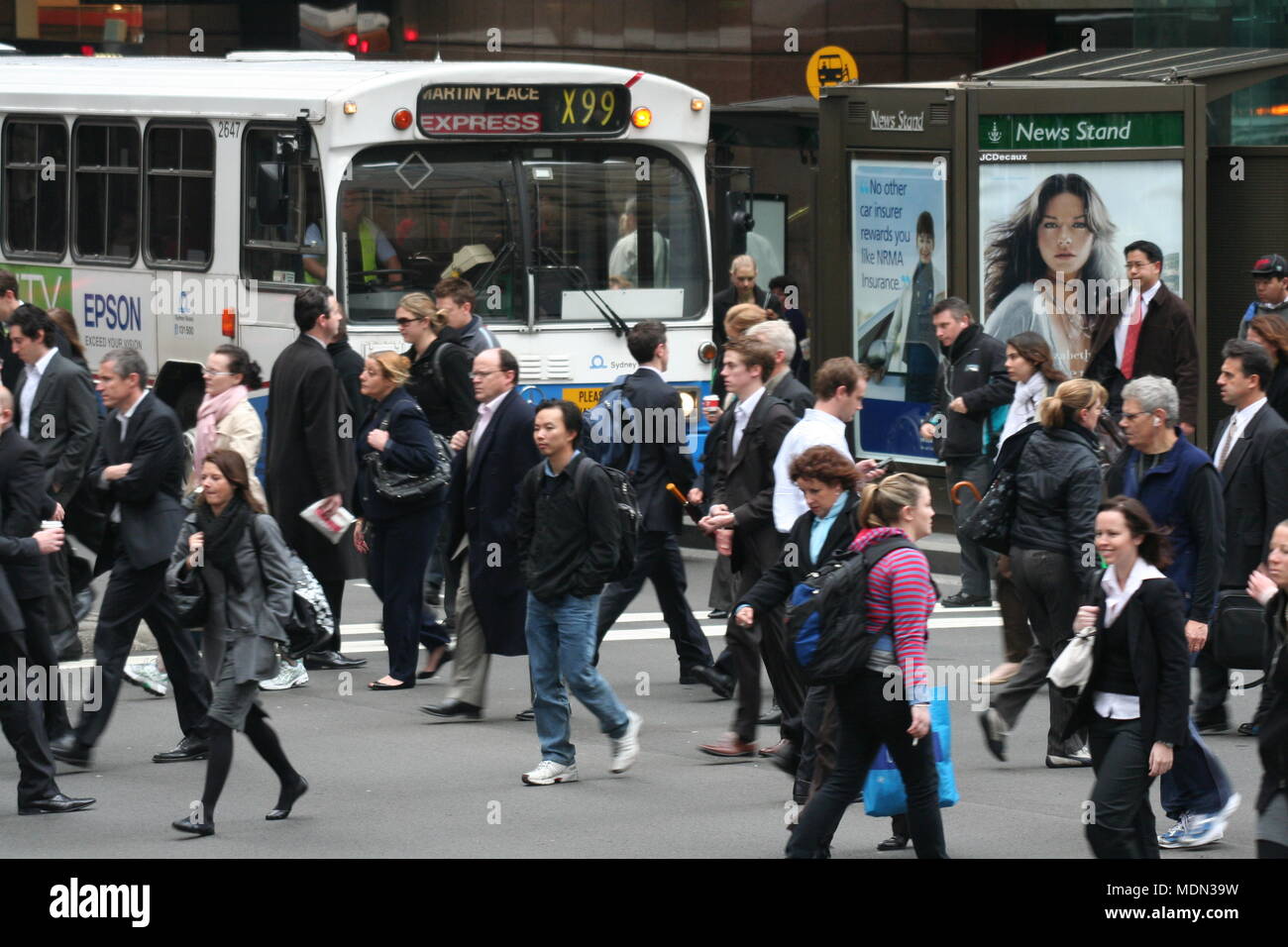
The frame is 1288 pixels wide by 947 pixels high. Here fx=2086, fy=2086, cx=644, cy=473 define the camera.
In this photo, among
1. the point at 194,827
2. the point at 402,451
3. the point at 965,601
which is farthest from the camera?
the point at 965,601

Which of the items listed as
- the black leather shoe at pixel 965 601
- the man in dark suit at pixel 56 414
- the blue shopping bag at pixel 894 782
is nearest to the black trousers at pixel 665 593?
the black leather shoe at pixel 965 601

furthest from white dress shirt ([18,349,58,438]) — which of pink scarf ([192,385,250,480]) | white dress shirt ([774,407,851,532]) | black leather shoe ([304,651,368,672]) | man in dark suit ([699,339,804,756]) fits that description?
white dress shirt ([774,407,851,532])

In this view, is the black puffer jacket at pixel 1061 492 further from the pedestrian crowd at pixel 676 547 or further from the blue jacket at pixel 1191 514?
the blue jacket at pixel 1191 514

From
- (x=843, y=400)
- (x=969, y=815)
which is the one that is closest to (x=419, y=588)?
(x=843, y=400)

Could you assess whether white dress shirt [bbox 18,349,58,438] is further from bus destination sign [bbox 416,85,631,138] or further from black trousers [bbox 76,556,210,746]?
bus destination sign [bbox 416,85,631,138]

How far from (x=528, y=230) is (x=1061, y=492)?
575 cm

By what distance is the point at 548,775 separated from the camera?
8828 mm

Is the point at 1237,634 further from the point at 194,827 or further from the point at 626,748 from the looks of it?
the point at 194,827

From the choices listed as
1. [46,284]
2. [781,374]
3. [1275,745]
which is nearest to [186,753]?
[781,374]

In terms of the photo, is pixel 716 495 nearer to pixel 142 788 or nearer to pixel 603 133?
pixel 142 788

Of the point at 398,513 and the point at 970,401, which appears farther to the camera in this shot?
the point at 970,401

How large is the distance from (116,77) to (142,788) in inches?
329

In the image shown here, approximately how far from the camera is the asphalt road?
7879 millimetres

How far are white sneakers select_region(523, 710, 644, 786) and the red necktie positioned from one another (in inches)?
198
